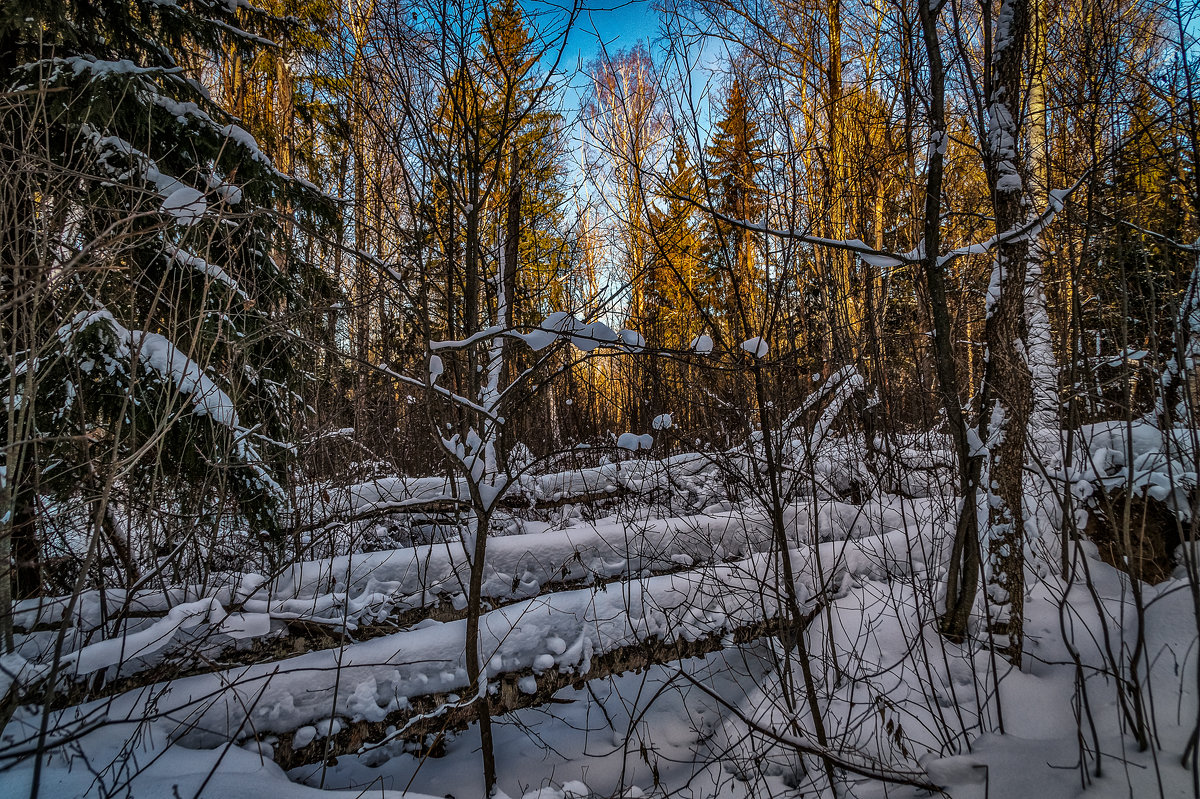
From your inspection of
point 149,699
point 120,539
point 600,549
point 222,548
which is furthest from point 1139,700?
point 222,548

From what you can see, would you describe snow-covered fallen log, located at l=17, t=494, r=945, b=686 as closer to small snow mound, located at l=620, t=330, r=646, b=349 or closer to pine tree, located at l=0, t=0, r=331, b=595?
pine tree, located at l=0, t=0, r=331, b=595

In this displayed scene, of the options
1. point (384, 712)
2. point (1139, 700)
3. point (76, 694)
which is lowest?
point (384, 712)

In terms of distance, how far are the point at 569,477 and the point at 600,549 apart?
1.42m

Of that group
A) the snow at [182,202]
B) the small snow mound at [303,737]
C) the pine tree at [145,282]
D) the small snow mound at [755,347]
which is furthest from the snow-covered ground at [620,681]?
the snow at [182,202]

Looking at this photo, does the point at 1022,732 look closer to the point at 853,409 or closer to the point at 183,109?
the point at 853,409

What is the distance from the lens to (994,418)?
2.13 metres

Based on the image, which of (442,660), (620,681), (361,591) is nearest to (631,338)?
(442,660)

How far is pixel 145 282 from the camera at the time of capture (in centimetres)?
298

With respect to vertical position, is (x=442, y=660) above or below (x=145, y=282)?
below

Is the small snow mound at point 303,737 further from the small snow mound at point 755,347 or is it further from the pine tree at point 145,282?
the small snow mound at point 755,347

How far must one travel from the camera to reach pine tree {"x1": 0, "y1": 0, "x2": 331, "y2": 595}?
2.05m

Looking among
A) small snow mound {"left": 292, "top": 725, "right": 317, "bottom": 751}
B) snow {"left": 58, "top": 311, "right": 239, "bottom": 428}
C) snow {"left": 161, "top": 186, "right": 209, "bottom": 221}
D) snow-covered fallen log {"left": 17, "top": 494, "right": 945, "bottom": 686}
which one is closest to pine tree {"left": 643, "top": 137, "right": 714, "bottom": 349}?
snow-covered fallen log {"left": 17, "top": 494, "right": 945, "bottom": 686}

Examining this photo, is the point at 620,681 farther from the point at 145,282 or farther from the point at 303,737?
the point at 145,282

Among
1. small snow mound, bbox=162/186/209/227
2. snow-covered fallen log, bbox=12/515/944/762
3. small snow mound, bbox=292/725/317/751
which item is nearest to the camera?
small snow mound, bbox=162/186/209/227
